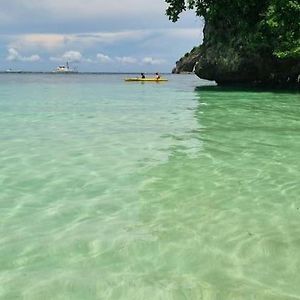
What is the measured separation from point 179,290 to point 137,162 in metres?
4.63

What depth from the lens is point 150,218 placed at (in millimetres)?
5102

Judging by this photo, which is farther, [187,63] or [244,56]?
[187,63]

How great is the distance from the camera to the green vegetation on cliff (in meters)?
28.1

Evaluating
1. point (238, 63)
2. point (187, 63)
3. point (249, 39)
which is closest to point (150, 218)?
point (249, 39)

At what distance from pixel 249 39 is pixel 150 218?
28.0m

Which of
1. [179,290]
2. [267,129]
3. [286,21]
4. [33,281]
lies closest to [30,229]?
[33,281]

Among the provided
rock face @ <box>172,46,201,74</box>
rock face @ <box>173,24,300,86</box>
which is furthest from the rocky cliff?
rock face @ <box>172,46,201,74</box>

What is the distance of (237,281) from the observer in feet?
11.9

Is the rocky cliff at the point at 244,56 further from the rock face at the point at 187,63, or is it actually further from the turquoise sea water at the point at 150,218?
the rock face at the point at 187,63

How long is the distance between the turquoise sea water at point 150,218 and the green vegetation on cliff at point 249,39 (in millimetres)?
19601

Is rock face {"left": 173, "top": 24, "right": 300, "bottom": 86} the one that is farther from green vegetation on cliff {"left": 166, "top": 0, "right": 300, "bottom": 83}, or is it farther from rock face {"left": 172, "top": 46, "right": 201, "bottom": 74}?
rock face {"left": 172, "top": 46, "right": 201, "bottom": 74}

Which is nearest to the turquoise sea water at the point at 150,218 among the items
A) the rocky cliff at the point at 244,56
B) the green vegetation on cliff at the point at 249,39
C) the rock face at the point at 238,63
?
the green vegetation on cliff at the point at 249,39

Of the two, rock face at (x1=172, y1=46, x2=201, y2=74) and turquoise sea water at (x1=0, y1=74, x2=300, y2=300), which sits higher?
turquoise sea water at (x1=0, y1=74, x2=300, y2=300)

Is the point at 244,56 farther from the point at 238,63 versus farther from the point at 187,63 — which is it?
the point at 187,63
